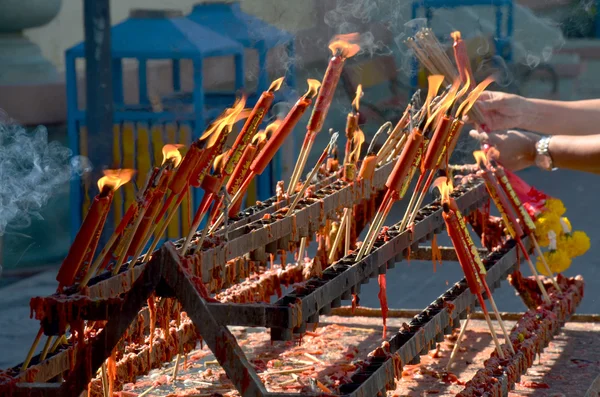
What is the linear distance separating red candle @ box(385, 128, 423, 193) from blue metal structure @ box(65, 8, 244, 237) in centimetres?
312

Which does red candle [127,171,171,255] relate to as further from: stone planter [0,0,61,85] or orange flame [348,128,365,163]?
stone planter [0,0,61,85]

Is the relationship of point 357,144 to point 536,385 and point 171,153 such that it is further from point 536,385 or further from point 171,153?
point 171,153

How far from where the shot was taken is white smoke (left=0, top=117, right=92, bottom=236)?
4.85 metres

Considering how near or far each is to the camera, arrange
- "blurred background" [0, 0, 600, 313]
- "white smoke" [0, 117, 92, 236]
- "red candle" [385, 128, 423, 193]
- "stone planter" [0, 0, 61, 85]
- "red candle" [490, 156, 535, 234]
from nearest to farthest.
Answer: "red candle" [385, 128, 423, 193] → "red candle" [490, 156, 535, 234] → "white smoke" [0, 117, 92, 236] → "blurred background" [0, 0, 600, 313] → "stone planter" [0, 0, 61, 85]

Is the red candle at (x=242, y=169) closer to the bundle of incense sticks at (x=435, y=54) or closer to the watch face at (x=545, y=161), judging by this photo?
the bundle of incense sticks at (x=435, y=54)

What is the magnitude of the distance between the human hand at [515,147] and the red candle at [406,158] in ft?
3.77

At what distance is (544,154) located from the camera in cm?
388

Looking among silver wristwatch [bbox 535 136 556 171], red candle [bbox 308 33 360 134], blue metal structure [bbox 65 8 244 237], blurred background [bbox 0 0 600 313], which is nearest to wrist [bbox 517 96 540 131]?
silver wristwatch [bbox 535 136 556 171]

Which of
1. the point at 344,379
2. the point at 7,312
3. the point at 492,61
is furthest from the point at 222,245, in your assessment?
the point at 492,61

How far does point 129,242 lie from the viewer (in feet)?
8.31

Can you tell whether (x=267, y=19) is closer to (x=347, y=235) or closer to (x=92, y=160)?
(x=92, y=160)

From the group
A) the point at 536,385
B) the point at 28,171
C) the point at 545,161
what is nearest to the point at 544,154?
the point at 545,161

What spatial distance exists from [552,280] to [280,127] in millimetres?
Answer: 1692

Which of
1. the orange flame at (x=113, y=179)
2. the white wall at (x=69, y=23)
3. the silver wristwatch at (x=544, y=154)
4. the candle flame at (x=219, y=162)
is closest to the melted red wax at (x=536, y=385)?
the silver wristwatch at (x=544, y=154)
